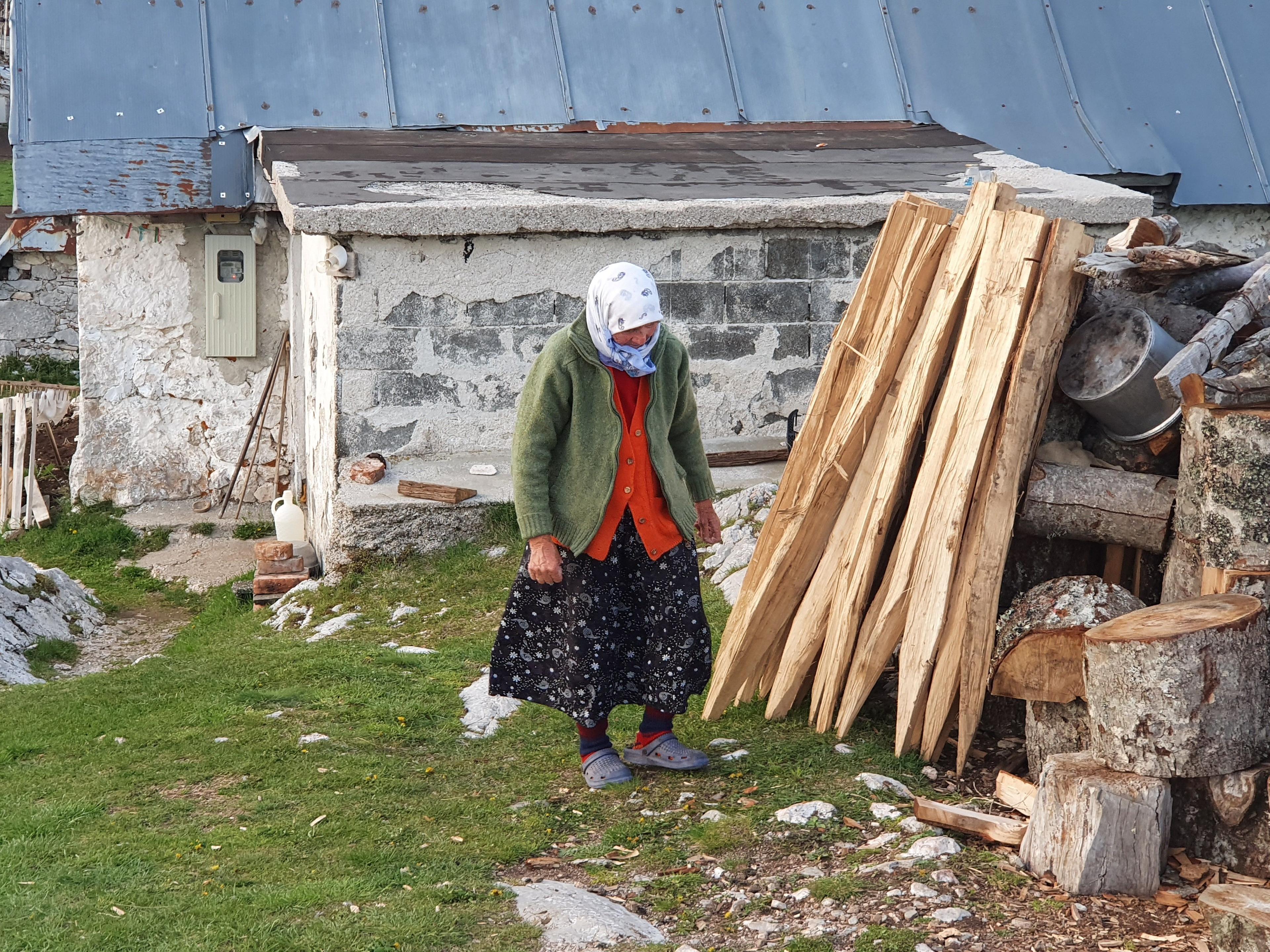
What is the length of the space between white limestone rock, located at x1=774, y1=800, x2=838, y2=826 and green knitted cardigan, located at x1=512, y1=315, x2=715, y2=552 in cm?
85

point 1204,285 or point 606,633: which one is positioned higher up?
point 1204,285

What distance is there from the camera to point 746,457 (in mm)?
7043

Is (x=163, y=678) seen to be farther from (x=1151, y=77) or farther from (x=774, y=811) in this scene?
(x=1151, y=77)

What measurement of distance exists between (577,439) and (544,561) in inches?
14.5

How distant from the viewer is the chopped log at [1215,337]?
3480 mm

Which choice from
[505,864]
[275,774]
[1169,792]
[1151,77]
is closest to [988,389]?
[1169,792]

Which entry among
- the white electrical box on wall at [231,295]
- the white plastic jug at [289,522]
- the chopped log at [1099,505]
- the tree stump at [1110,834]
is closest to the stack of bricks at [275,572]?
the white plastic jug at [289,522]

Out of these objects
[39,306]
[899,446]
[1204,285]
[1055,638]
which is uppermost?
[39,306]

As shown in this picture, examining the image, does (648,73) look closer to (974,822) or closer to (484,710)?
(484,710)

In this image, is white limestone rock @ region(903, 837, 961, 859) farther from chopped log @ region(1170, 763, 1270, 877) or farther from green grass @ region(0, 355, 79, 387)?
green grass @ region(0, 355, 79, 387)

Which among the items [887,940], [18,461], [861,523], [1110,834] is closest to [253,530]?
[18,461]

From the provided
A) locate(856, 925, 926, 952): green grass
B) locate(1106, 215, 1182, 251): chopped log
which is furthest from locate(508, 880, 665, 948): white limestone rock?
Answer: locate(1106, 215, 1182, 251): chopped log

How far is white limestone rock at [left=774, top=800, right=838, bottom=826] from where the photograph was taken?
11.5 ft

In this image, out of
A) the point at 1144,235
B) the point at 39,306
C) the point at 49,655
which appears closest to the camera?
the point at 1144,235
